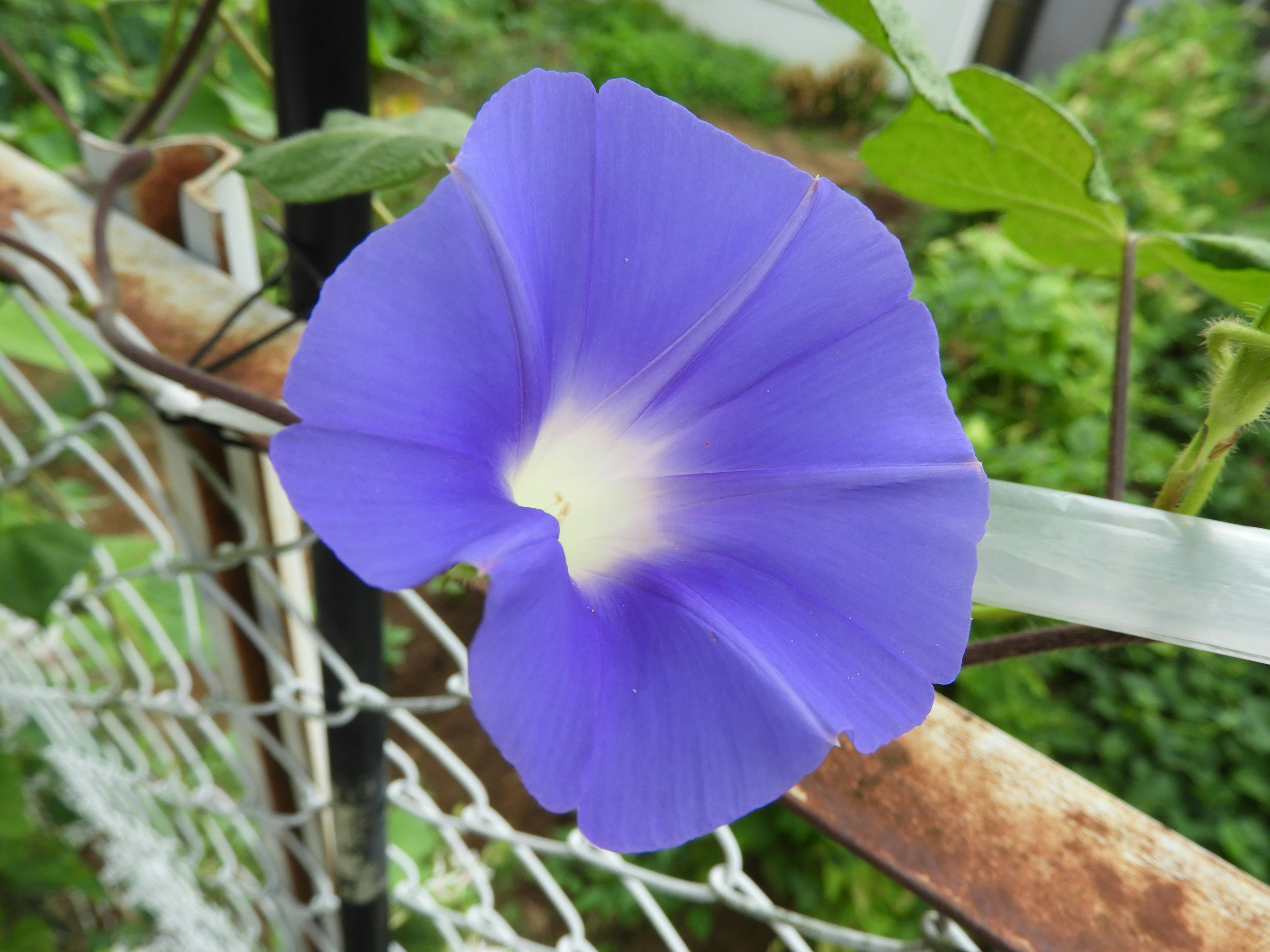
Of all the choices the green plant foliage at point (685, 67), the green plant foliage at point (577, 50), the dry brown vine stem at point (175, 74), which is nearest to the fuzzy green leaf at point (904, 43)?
the dry brown vine stem at point (175, 74)

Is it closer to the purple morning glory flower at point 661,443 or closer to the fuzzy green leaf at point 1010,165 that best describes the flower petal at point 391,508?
the purple morning glory flower at point 661,443

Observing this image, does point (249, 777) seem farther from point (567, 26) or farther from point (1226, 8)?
point (567, 26)

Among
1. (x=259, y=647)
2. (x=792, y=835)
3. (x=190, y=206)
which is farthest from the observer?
(x=792, y=835)

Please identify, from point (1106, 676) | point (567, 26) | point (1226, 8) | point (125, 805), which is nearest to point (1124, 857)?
point (125, 805)

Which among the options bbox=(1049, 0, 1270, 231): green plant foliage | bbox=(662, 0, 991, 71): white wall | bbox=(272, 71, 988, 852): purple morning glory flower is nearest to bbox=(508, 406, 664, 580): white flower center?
bbox=(272, 71, 988, 852): purple morning glory flower

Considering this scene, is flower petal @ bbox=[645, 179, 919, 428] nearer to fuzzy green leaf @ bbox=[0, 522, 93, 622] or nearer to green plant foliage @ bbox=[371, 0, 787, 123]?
fuzzy green leaf @ bbox=[0, 522, 93, 622]

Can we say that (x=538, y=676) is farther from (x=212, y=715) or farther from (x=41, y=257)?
(x=212, y=715)
